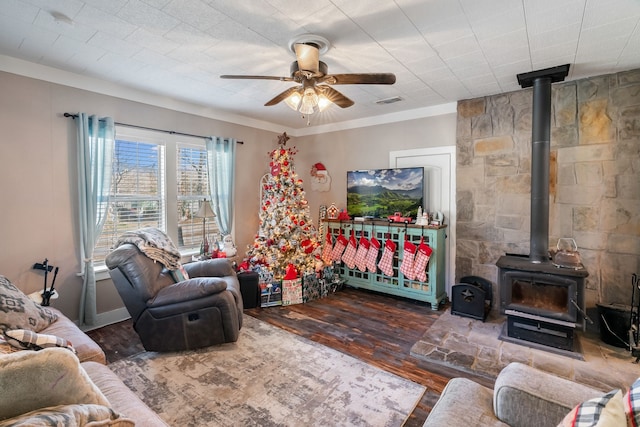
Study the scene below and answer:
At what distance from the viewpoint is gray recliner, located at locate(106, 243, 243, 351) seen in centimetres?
257

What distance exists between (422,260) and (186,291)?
2676 mm

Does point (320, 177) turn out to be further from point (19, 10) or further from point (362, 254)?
point (19, 10)

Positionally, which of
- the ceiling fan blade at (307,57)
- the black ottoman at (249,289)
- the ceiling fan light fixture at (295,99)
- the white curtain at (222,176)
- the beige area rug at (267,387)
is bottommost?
the beige area rug at (267,387)

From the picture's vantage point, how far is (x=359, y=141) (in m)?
4.73

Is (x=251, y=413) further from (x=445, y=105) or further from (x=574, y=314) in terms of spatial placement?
(x=445, y=105)

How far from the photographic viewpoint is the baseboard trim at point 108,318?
3.15 metres

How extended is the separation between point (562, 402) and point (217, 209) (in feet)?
12.9

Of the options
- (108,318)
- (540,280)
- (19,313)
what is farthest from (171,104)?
(540,280)

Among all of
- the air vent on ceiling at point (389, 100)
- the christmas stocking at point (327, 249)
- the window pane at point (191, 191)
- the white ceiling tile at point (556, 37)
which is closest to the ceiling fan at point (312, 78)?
the white ceiling tile at point (556, 37)

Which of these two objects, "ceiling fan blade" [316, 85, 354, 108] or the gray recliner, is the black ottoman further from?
"ceiling fan blade" [316, 85, 354, 108]

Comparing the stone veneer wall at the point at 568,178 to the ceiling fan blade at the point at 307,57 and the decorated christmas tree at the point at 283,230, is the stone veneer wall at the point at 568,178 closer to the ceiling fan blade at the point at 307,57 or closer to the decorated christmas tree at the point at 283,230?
the decorated christmas tree at the point at 283,230

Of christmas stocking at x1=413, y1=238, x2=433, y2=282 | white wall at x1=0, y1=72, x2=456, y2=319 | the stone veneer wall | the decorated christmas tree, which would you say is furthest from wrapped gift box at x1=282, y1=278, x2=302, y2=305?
the stone veneer wall

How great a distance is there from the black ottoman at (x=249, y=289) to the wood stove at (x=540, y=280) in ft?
8.87

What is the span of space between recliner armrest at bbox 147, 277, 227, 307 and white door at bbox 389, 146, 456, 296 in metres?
2.88
